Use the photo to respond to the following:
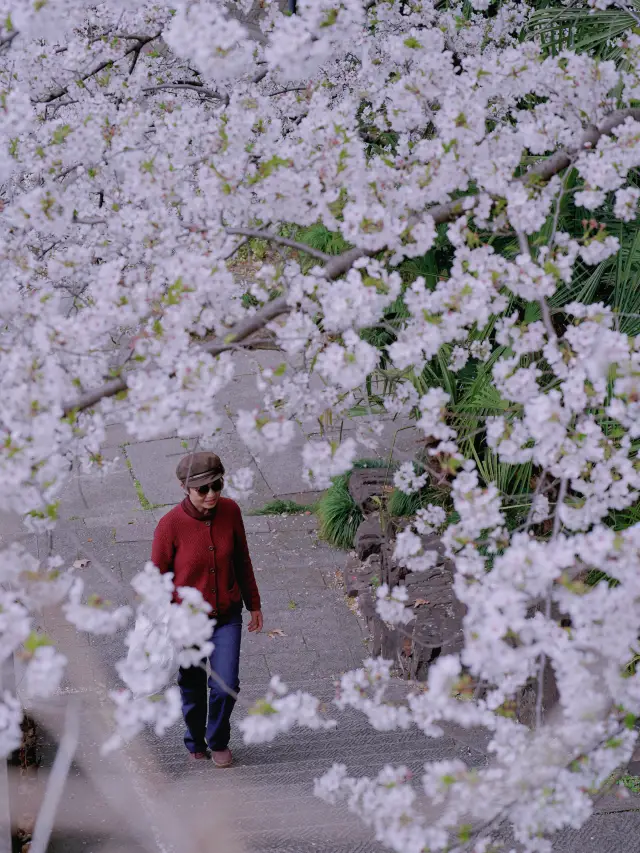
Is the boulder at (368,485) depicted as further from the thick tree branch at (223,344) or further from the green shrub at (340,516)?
the thick tree branch at (223,344)

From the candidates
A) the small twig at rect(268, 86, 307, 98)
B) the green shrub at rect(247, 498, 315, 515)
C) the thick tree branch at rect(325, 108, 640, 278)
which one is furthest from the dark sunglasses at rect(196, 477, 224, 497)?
the green shrub at rect(247, 498, 315, 515)

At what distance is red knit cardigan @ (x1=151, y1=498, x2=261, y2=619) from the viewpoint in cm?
372

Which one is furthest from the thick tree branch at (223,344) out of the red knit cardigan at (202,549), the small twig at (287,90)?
the small twig at (287,90)

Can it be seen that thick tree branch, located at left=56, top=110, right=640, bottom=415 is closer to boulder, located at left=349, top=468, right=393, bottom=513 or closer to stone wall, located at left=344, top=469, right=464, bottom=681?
stone wall, located at left=344, top=469, right=464, bottom=681

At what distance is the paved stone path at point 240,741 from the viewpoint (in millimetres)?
3006

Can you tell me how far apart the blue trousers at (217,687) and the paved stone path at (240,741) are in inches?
6.5

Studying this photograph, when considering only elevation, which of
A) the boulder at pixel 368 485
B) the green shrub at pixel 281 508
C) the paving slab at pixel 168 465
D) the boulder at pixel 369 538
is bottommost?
the paving slab at pixel 168 465

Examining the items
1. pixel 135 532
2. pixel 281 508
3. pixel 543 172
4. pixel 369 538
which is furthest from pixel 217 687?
pixel 281 508

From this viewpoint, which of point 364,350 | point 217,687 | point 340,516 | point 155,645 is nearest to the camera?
point 364,350

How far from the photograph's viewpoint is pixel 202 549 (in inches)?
147

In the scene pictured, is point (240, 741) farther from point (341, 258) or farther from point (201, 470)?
point (341, 258)

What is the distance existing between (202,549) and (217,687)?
541mm

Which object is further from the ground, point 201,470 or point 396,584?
point 201,470

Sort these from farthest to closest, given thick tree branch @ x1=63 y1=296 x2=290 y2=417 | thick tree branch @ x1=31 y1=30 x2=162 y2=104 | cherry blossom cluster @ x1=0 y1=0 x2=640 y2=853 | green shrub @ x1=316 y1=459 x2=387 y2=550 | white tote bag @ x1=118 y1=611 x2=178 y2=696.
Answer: green shrub @ x1=316 y1=459 x2=387 y2=550 → thick tree branch @ x1=31 y1=30 x2=162 y2=104 → white tote bag @ x1=118 y1=611 x2=178 y2=696 → thick tree branch @ x1=63 y1=296 x2=290 y2=417 → cherry blossom cluster @ x1=0 y1=0 x2=640 y2=853
